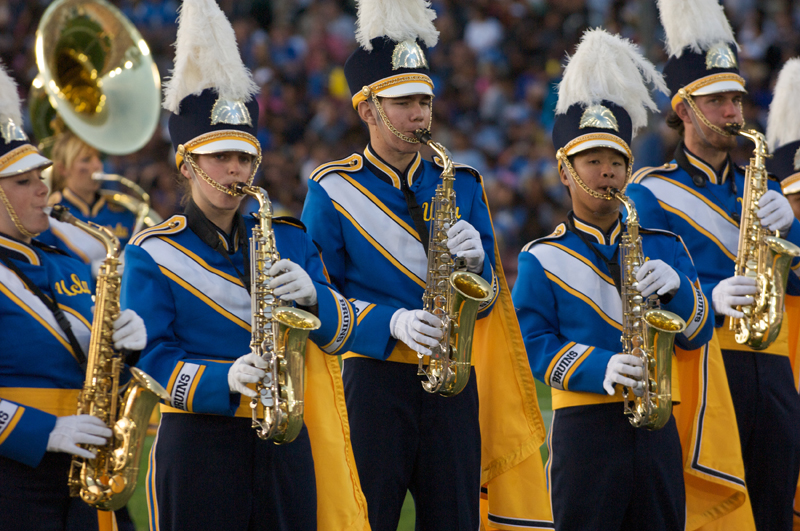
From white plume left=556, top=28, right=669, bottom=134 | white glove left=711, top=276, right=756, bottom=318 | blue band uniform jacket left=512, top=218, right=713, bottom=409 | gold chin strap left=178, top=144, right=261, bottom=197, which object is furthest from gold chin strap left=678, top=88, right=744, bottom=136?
gold chin strap left=178, top=144, right=261, bottom=197

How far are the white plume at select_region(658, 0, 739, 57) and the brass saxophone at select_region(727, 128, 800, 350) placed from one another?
49 centimetres

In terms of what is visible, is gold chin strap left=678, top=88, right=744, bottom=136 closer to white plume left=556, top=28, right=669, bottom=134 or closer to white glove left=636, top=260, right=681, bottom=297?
white plume left=556, top=28, right=669, bottom=134

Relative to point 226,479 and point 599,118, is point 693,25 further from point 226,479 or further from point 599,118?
point 226,479

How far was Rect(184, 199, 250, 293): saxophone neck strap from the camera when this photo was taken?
3.45 meters

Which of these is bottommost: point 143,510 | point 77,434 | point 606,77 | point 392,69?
point 143,510

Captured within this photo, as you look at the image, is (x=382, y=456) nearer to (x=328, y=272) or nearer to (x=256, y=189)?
(x=328, y=272)

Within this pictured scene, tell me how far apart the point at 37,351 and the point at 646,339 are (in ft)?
7.00

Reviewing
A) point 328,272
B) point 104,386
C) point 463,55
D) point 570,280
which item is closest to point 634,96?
point 570,280

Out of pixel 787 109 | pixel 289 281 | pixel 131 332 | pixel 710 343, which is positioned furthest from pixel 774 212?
pixel 131 332

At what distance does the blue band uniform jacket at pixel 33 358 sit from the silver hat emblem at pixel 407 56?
4.85ft

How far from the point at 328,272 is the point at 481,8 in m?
10.3

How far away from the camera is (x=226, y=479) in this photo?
3.24 meters

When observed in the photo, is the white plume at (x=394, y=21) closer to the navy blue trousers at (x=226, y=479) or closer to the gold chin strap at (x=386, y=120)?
the gold chin strap at (x=386, y=120)

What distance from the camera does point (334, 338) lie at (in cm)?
354
